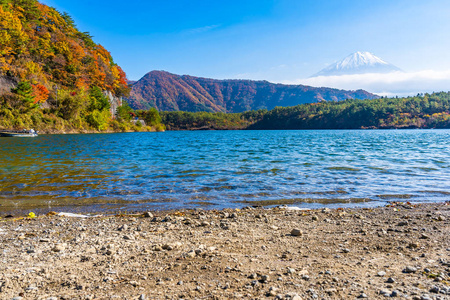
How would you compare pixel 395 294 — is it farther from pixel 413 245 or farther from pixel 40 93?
pixel 40 93

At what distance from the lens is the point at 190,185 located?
43.8ft

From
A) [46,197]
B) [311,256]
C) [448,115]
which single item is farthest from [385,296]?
[448,115]

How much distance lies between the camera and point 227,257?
16.9ft

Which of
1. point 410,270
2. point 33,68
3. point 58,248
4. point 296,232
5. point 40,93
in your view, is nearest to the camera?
point 410,270

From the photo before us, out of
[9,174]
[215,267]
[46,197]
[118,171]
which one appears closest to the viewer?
[215,267]

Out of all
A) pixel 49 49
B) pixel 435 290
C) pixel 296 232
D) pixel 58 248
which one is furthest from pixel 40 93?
pixel 435 290

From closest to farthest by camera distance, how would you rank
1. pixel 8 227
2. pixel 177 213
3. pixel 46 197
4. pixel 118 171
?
pixel 8 227
pixel 177 213
pixel 46 197
pixel 118 171

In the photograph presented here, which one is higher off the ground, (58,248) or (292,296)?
(292,296)

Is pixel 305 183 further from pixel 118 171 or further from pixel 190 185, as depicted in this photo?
pixel 118 171

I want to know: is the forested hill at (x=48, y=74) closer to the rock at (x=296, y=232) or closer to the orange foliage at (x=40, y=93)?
the orange foliage at (x=40, y=93)

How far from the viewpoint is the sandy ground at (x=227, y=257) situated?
3.93m

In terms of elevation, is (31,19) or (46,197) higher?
(31,19)

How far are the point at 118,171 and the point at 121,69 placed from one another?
12369 cm

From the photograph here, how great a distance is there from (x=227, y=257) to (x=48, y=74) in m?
93.0
